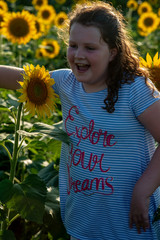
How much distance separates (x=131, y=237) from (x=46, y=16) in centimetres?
430

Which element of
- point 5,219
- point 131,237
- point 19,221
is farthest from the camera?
point 19,221

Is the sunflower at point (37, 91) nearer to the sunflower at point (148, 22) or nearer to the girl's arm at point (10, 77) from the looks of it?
the girl's arm at point (10, 77)

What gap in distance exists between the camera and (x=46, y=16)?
5371mm

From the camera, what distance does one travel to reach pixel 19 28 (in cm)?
341

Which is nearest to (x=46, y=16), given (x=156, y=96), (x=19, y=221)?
(x=19, y=221)

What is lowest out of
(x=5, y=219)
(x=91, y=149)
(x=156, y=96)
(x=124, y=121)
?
(x=5, y=219)

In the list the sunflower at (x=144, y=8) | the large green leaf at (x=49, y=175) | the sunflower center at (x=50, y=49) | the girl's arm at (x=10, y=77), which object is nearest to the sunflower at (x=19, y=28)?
the sunflower center at (x=50, y=49)

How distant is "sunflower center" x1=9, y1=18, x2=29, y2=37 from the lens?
11.2ft

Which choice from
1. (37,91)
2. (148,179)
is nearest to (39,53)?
(37,91)

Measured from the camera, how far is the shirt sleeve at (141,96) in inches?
54.5

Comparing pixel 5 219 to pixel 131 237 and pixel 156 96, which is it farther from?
pixel 156 96

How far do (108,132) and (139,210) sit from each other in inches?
11.4

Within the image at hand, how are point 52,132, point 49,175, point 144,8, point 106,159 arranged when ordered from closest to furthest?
point 52,132 → point 106,159 → point 49,175 → point 144,8

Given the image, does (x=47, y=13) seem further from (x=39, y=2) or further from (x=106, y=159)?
(x=106, y=159)
